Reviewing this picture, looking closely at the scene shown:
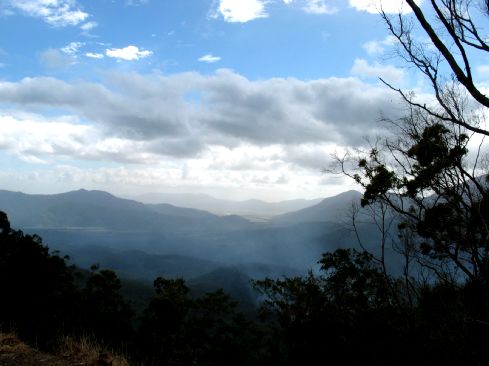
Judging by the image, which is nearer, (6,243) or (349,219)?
(349,219)

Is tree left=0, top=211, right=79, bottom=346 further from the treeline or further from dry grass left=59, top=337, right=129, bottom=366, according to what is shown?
dry grass left=59, top=337, right=129, bottom=366

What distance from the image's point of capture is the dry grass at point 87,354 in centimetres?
564

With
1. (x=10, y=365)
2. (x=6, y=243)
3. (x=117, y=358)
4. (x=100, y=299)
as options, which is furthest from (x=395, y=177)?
(x=6, y=243)

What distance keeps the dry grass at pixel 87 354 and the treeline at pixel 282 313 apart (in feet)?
37.3

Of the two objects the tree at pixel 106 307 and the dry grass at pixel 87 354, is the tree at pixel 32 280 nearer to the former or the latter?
the tree at pixel 106 307


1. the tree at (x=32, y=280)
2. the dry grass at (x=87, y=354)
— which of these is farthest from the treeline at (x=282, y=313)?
the dry grass at (x=87, y=354)

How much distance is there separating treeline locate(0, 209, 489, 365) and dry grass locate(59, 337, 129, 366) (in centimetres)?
1137

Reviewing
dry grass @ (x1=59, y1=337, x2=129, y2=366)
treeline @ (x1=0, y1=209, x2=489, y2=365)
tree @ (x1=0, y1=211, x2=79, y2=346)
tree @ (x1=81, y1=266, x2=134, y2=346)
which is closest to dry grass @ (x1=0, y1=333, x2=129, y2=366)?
dry grass @ (x1=59, y1=337, x2=129, y2=366)

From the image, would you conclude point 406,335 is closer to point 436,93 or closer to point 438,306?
point 438,306

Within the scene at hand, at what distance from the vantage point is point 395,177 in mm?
→ 18078

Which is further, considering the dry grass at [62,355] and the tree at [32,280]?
the tree at [32,280]

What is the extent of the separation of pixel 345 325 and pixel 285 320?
3.52 m

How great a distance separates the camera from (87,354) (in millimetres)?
5844

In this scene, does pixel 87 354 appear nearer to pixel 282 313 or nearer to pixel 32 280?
pixel 282 313
